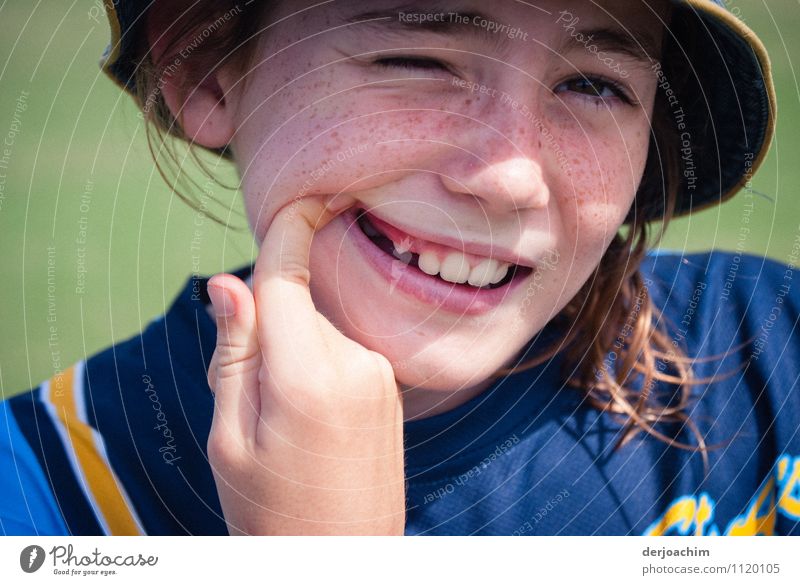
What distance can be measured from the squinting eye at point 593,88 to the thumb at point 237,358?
1.04 feet

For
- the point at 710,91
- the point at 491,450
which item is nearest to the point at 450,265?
the point at 491,450

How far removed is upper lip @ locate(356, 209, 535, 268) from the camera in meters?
0.67

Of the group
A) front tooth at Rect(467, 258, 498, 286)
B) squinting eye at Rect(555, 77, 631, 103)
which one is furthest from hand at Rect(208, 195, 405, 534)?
squinting eye at Rect(555, 77, 631, 103)

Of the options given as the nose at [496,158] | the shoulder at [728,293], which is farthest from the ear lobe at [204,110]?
the shoulder at [728,293]

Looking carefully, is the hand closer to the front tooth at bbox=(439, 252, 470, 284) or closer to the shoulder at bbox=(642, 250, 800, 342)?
the front tooth at bbox=(439, 252, 470, 284)

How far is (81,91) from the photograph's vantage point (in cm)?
107

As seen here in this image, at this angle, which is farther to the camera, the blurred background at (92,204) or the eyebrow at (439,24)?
the blurred background at (92,204)

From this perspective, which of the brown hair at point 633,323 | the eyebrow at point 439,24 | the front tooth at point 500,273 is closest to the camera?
the eyebrow at point 439,24

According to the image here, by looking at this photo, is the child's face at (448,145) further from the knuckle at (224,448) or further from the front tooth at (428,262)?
the knuckle at (224,448)

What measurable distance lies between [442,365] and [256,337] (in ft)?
0.56

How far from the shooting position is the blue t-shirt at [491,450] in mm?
739

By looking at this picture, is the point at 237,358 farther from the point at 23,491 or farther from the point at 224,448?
the point at 23,491

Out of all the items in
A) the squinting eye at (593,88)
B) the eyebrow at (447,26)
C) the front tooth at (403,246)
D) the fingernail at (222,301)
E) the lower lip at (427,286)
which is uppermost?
the eyebrow at (447,26)

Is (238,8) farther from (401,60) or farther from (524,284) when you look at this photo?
(524,284)
